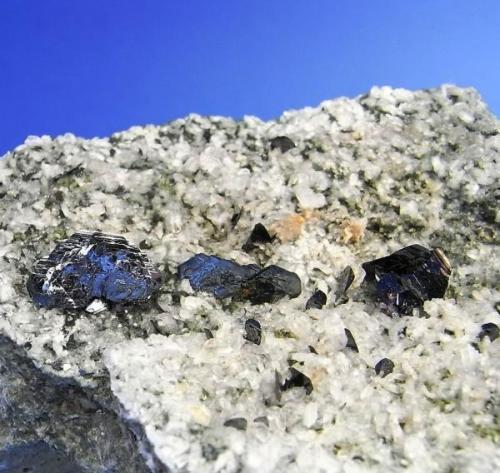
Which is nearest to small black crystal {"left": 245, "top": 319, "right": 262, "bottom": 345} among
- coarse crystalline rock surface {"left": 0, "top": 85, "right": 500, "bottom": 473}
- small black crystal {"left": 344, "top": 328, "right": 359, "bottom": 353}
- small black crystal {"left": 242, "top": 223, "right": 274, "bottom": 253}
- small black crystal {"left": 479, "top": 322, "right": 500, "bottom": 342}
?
coarse crystalline rock surface {"left": 0, "top": 85, "right": 500, "bottom": 473}

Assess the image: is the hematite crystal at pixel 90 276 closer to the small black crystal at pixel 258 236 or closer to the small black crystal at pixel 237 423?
the small black crystal at pixel 258 236

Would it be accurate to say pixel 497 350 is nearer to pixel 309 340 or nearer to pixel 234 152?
pixel 309 340

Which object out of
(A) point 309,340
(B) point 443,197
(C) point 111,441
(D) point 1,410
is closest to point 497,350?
(A) point 309,340

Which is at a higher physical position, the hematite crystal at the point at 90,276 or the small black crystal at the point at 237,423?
the hematite crystal at the point at 90,276

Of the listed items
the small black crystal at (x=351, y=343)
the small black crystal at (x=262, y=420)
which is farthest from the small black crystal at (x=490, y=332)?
the small black crystal at (x=262, y=420)

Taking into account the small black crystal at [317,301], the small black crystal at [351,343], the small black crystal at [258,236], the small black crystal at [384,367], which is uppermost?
the small black crystal at [258,236]

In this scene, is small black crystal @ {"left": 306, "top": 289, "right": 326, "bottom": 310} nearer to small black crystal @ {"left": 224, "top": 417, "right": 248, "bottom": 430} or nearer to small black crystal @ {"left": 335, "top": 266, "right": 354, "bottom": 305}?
small black crystal @ {"left": 335, "top": 266, "right": 354, "bottom": 305}
